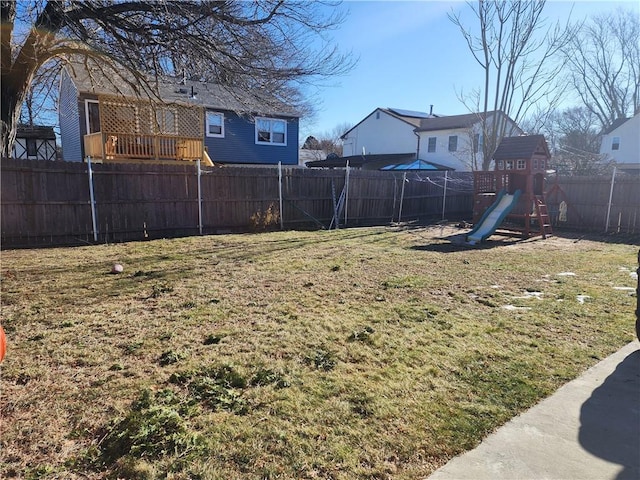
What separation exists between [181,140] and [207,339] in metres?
13.0

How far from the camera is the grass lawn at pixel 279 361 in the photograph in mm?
2164

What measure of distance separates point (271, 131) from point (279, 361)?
1923 centimetres

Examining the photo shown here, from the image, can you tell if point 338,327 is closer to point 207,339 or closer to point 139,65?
point 207,339

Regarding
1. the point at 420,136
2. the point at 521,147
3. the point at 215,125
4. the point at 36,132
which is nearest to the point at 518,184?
the point at 521,147

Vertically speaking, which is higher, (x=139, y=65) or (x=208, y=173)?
(x=139, y=65)

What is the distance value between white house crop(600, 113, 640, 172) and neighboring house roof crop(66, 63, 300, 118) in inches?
1156

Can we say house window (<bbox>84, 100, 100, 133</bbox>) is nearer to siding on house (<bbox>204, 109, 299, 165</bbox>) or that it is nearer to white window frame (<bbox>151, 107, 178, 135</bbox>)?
white window frame (<bbox>151, 107, 178, 135</bbox>)

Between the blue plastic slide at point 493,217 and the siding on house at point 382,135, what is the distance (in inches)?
695

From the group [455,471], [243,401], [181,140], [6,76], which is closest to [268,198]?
[181,140]

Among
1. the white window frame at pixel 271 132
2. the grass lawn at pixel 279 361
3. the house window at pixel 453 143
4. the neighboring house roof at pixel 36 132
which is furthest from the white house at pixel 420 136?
the grass lawn at pixel 279 361

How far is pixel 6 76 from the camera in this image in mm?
6773

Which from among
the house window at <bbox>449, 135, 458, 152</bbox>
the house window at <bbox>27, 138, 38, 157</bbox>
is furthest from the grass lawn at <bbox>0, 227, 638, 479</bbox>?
the house window at <bbox>449, 135, 458, 152</bbox>

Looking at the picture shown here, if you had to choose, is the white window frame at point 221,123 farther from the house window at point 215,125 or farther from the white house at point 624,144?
the white house at point 624,144

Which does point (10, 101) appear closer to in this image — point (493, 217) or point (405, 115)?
point (493, 217)
